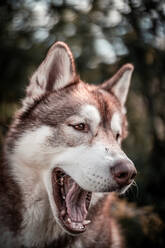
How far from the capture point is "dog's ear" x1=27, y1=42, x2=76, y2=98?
10.2 feet

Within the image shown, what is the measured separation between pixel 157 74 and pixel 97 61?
44.7 inches

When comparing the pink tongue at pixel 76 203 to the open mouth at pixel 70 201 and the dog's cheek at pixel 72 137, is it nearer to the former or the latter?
the open mouth at pixel 70 201

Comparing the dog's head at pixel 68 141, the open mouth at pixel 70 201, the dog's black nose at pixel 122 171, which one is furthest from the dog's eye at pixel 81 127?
the dog's black nose at pixel 122 171

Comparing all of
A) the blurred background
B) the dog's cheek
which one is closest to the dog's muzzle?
the dog's cheek

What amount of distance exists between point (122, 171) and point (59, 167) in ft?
2.12

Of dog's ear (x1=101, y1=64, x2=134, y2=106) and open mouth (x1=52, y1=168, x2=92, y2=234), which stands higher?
dog's ear (x1=101, y1=64, x2=134, y2=106)

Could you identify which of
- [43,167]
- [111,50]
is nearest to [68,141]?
[43,167]

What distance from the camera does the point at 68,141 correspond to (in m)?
2.84

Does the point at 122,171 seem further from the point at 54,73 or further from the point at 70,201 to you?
the point at 54,73

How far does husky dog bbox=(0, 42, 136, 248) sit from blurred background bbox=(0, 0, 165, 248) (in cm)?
161

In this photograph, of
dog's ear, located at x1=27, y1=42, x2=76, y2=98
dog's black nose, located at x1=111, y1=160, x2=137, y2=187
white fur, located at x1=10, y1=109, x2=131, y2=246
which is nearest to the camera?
dog's black nose, located at x1=111, y1=160, x2=137, y2=187

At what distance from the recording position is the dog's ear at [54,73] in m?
3.10

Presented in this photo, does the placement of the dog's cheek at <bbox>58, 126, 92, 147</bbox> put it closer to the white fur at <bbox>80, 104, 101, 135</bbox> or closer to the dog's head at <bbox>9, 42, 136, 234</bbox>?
the dog's head at <bbox>9, 42, 136, 234</bbox>

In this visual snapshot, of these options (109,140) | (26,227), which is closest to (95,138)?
(109,140)
